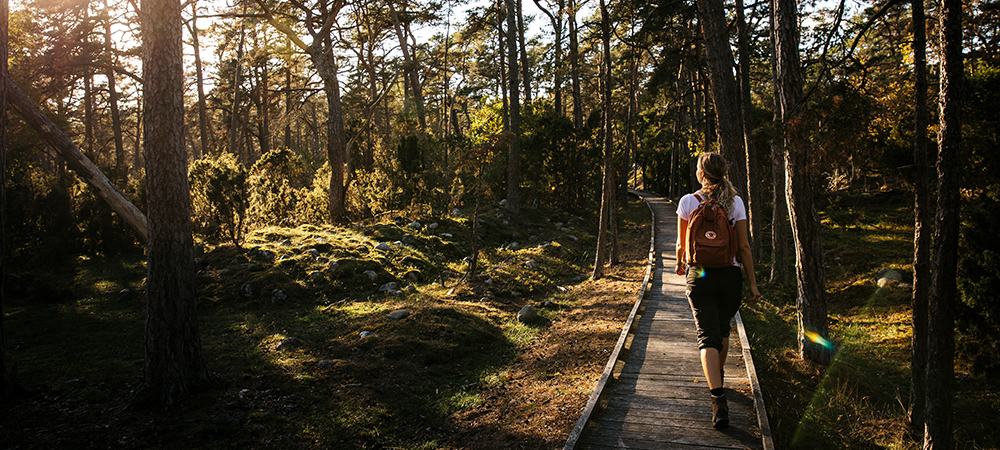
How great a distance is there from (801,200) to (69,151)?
37.9 feet

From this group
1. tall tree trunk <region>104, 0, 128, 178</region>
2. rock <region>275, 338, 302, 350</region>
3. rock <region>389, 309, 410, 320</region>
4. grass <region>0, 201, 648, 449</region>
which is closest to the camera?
grass <region>0, 201, 648, 449</region>

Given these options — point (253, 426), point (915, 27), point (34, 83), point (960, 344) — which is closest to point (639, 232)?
point (960, 344)

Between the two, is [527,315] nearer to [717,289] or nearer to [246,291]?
[717,289]

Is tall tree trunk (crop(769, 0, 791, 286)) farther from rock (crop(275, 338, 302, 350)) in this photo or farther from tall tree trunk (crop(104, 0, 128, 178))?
tall tree trunk (crop(104, 0, 128, 178))

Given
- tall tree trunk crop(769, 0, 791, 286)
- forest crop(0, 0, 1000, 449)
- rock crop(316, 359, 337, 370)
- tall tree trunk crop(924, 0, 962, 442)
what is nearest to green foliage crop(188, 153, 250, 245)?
forest crop(0, 0, 1000, 449)

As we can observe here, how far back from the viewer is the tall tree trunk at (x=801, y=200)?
659 cm

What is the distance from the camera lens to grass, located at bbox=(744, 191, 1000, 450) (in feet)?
17.3

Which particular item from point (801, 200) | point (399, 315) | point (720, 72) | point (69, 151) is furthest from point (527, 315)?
point (69, 151)

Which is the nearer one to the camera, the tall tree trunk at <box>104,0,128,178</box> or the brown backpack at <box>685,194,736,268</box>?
the brown backpack at <box>685,194,736,268</box>

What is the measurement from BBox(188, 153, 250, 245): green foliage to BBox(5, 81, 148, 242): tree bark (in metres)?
2.58

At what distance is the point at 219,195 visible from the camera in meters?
12.0

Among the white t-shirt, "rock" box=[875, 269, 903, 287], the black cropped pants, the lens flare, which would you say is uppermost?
the white t-shirt

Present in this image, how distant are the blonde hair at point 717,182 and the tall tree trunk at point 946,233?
6.75 ft

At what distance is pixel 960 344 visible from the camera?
6969 millimetres
